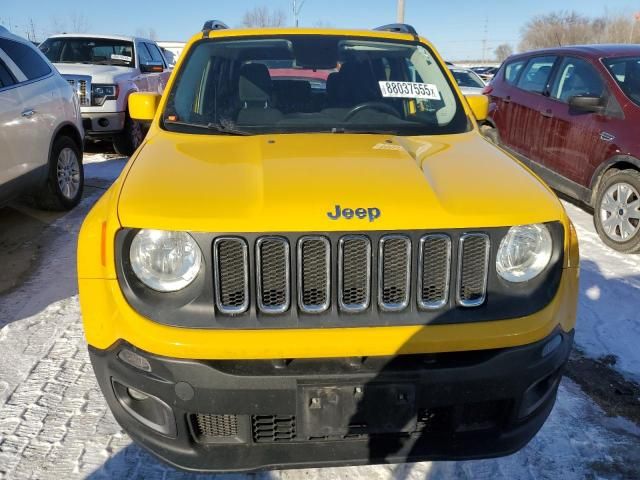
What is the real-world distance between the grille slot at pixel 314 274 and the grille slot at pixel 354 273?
0.15 feet

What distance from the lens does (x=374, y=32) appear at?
357 cm

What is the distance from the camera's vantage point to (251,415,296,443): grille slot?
195 cm

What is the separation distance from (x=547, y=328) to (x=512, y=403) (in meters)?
0.30

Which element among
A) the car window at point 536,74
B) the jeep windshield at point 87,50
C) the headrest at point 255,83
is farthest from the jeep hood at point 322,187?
the jeep windshield at point 87,50

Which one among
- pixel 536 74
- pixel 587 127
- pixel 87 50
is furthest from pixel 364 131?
pixel 87 50

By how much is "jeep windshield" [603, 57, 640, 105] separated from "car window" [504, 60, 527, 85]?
169 centimetres

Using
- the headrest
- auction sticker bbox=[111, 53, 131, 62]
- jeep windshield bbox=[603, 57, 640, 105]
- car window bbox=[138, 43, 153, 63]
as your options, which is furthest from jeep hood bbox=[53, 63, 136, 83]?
jeep windshield bbox=[603, 57, 640, 105]

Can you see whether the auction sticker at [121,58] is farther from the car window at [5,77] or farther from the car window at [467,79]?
the car window at [467,79]

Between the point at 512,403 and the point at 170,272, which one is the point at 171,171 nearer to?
the point at 170,272

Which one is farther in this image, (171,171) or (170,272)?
(171,171)

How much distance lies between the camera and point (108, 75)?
8.39 meters

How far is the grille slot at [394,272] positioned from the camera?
73.2 inches

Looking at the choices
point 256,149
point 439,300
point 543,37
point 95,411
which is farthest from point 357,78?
point 543,37

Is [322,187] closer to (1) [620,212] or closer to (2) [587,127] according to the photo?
(1) [620,212]
